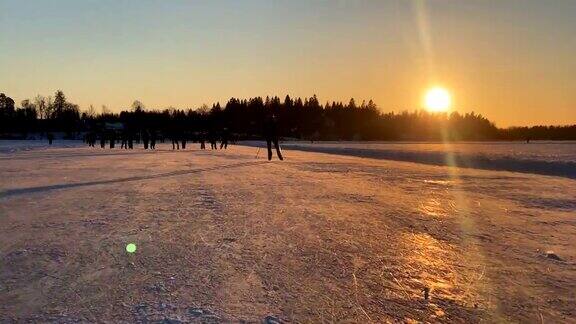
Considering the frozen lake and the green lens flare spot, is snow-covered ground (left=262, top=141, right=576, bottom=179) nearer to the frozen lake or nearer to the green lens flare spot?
the frozen lake

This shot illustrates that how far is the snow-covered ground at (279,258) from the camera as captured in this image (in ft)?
12.9

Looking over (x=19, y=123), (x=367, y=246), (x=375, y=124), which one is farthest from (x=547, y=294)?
(x=375, y=124)

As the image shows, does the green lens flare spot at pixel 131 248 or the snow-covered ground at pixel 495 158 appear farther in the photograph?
the snow-covered ground at pixel 495 158

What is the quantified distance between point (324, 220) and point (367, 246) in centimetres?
156

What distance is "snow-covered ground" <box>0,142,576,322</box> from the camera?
3.94m

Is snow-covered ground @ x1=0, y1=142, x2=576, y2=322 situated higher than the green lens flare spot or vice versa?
the green lens flare spot

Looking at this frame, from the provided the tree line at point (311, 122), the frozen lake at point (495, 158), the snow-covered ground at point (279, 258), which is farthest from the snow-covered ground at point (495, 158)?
the tree line at point (311, 122)

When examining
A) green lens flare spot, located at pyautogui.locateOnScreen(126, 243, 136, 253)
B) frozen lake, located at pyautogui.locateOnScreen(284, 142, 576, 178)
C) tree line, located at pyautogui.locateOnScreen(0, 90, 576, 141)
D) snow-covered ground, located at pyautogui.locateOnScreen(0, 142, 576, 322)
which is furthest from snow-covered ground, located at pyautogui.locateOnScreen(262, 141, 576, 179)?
tree line, located at pyautogui.locateOnScreen(0, 90, 576, 141)

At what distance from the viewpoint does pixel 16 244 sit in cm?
562

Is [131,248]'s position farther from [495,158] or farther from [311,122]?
[311,122]

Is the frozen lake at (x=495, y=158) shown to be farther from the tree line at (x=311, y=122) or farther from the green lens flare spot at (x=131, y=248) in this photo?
the tree line at (x=311, y=122)

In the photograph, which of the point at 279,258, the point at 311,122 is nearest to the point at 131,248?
the point at 279,258

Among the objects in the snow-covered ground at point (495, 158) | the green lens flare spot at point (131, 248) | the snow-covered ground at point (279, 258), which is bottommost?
the snow-covered ground at point (495, 158)

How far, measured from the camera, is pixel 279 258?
5.25 metres
